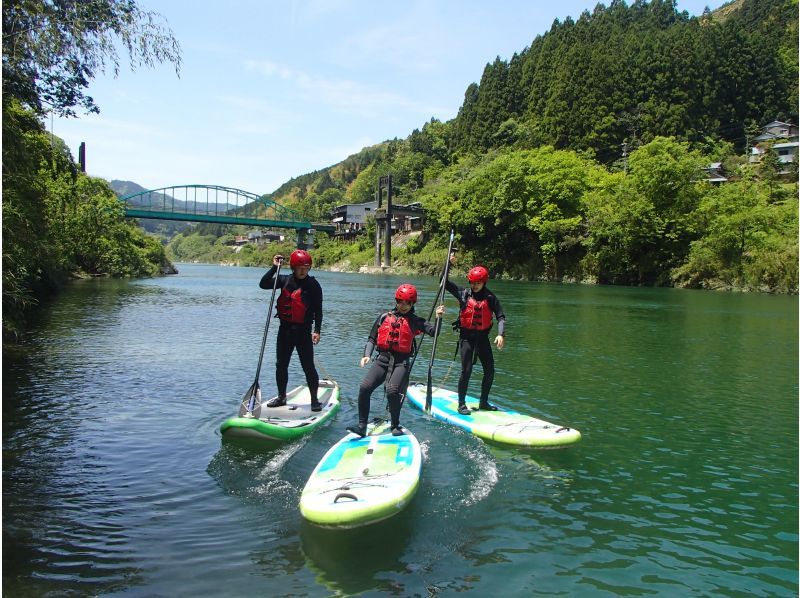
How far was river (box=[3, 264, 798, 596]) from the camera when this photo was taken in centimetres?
510

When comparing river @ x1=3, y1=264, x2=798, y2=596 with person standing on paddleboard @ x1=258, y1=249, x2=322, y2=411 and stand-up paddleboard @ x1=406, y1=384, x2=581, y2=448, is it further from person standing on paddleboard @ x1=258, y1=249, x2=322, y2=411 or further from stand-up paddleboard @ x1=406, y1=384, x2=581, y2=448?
person standing on paddleboard @ x1=258, y1=249, x2=322, y2=411

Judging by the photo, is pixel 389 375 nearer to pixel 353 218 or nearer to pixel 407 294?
pixel 407 294

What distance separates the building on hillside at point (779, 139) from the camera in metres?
74.4

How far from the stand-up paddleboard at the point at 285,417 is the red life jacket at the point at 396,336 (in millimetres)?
1829

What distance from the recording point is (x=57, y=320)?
21766 mm

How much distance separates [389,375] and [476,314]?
6.67ft

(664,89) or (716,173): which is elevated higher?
(664,89)

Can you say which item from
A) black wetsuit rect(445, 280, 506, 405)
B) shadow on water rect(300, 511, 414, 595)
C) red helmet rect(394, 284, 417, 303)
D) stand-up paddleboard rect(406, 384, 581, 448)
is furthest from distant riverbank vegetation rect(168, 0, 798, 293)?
shadow on water rect(300, 511, 414, 595)

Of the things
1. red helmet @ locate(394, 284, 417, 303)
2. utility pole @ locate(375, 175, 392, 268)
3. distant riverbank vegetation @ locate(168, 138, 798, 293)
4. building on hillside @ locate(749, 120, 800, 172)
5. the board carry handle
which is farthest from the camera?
utility pole @ locate(375, 175, 392, 268)

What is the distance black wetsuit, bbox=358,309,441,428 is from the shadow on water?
6.59ft

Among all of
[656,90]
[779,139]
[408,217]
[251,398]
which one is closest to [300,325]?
[251,398]

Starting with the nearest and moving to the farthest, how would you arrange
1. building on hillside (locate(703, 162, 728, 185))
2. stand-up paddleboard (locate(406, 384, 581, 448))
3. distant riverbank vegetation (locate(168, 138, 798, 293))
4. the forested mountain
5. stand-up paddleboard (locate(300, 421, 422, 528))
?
1. stand-up paddleboard (locate(300, 421, 422, 528))
2. stand-up paddleboard (locate(406, 384, 581, 448))
3. distant riverbank vegetation (locate(168, 138, 798, 293))
4. building on hillside (locate(703, 162, 728, 185))
5. the forested mountain

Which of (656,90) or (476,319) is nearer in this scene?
(476,319)

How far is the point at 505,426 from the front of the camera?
351 inches
